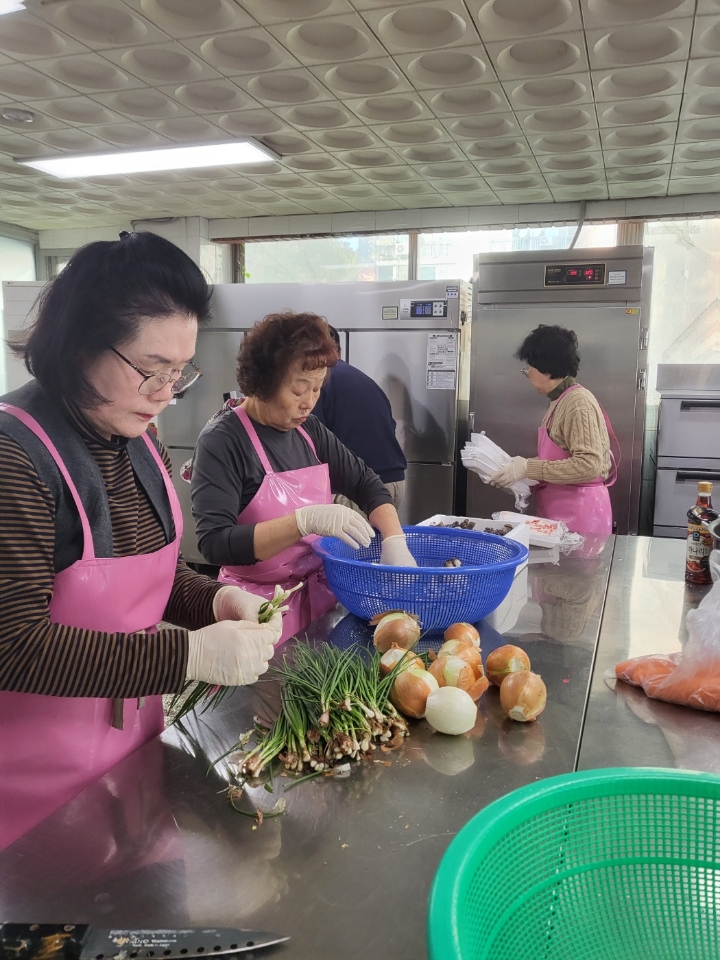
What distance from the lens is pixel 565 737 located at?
3.87ft

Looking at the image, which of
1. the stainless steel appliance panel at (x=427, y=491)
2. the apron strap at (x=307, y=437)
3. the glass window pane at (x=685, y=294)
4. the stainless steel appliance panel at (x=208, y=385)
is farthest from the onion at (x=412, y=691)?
the glass window pane at (x=685, y=294)

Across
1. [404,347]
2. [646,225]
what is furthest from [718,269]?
[404,347]

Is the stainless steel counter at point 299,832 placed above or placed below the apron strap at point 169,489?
below

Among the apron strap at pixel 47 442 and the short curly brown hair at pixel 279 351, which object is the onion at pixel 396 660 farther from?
the short curly brown hair at pixel 279 351

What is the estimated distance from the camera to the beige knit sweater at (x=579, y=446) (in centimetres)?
313

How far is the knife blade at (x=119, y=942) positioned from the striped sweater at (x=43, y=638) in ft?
1.13

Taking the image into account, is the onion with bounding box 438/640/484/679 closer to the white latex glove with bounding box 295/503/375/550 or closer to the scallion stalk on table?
the scallion stalk on table

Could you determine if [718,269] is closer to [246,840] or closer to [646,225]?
[646,225]

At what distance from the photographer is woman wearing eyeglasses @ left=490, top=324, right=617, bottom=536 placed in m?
3.15

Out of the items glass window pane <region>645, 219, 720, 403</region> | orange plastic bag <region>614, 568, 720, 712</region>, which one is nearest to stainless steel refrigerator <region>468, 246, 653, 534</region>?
glass window pane <region>645, 219, 720, 403</region>

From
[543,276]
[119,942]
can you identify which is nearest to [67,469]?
[119,942]

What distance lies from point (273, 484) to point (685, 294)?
4625 mm

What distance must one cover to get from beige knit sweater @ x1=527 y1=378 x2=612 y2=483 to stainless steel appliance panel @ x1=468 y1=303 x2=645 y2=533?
151 centimetres

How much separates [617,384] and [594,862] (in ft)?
14.0
